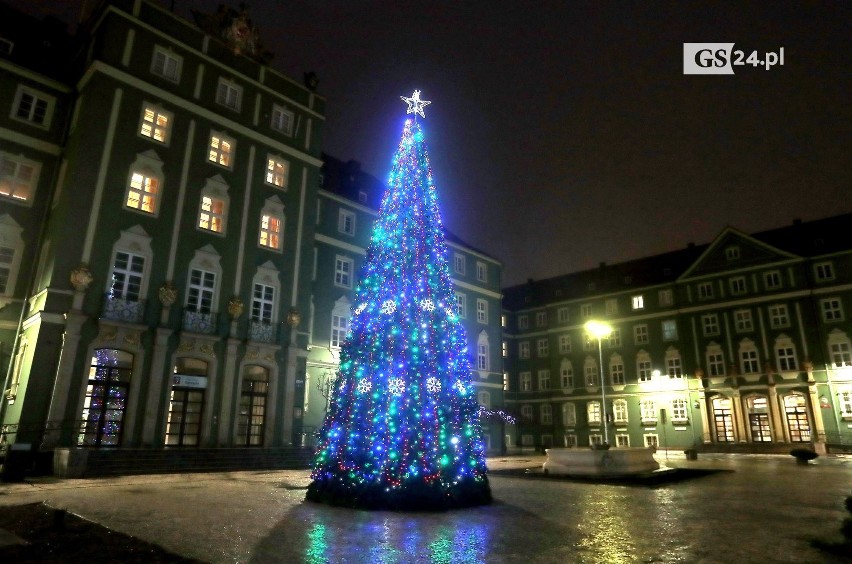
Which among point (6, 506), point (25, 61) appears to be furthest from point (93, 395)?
point (25, 61)

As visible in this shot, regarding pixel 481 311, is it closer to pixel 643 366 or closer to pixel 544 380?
pixel 544 380

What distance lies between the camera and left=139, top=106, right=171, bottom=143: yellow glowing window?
25062 millimetres

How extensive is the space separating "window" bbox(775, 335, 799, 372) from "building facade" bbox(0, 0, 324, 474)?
126 feet

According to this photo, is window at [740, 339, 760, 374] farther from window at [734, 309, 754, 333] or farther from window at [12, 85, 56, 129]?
window at [12, 85, 56, 129]

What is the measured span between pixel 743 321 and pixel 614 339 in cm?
1194

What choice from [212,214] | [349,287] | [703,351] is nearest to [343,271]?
[349,287]

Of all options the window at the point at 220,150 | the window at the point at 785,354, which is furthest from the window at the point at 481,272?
the window at the point at 785,354

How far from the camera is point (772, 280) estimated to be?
44.7m

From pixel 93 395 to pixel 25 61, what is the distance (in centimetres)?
1614

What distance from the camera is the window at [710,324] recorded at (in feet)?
155

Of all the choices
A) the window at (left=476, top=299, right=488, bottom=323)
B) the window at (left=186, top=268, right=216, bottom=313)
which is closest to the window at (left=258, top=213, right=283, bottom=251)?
the window at (left=186, top=268, right=216, bottom=313)

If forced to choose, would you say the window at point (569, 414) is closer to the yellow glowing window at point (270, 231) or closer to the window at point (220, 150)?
the yellow glowing window at point (270, 231)

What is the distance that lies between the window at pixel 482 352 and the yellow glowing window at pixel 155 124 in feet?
89.3

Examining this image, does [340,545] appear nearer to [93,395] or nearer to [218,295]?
[93,395]
